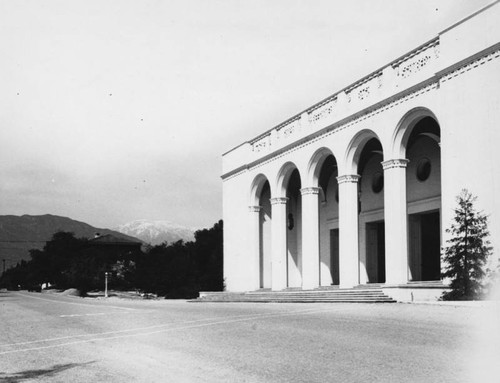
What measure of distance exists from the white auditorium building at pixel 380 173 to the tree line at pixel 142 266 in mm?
6691

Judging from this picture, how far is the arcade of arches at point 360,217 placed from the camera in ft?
84.0

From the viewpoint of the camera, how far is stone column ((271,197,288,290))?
119 feet

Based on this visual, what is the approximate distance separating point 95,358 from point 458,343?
5505 millimetres

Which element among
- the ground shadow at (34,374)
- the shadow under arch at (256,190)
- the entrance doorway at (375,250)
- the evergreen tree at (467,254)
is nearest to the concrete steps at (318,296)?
the evergreen tree at (467,254)

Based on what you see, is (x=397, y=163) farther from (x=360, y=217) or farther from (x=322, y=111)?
(x=360, y=217)

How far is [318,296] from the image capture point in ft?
90.5

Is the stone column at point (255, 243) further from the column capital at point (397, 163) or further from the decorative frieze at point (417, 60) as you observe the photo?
the decorative frieze at point (417, 60)

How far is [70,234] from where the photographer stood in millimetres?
110812

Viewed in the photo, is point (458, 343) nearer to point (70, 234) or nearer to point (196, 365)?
point (196, 365)

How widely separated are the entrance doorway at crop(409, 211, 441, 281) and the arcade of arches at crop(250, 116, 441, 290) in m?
0.04

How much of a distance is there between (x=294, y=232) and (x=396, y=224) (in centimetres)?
1472

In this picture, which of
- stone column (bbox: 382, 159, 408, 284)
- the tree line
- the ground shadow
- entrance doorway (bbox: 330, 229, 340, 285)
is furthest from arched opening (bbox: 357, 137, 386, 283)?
the ground shadow

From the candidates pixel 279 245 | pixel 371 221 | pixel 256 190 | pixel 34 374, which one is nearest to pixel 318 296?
pixel 371 221

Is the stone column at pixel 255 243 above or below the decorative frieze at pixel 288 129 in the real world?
below
